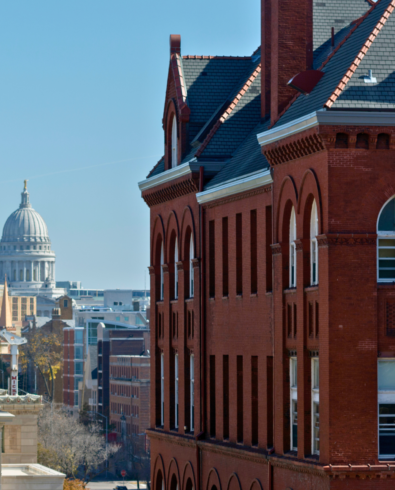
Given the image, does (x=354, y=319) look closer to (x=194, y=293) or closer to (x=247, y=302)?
(x=247, y=302)

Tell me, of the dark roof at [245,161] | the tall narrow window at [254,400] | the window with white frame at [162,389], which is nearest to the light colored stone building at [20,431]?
the window with white frame at [162,389]

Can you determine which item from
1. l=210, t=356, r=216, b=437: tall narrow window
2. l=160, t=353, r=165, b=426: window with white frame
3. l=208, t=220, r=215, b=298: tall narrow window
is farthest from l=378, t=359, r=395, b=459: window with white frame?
l=160, t=353, r=165, b=426: window with white frame

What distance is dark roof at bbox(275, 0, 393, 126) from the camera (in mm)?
36281

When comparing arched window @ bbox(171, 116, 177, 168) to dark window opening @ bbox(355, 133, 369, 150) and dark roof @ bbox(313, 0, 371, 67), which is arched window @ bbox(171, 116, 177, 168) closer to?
dark roof @ bbox(313, 0, 371, 67)

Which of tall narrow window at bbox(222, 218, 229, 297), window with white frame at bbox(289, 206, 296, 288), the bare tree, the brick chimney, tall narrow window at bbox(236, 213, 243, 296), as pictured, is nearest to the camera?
window with white frame at bbox(289, 206, 296, 288)

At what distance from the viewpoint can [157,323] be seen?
188ft

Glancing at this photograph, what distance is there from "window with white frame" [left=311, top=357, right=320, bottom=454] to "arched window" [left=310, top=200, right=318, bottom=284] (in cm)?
207

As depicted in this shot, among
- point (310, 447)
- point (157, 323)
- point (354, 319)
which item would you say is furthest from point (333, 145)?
point (157, 323)

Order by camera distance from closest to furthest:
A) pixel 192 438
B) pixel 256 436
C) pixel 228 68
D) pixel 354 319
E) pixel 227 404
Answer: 1. pixel 354 319
2. pixel 256 436
3. pixel 227 404
4. pixel 192 438
5. pixel 228 68

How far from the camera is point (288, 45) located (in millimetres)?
42062

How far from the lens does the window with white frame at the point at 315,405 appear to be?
3641 centimetres

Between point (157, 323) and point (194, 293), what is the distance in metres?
7.43

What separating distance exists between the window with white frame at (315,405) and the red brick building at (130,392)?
388 ft

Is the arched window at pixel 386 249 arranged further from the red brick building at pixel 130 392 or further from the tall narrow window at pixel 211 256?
the red brick building at pixel 130 392
